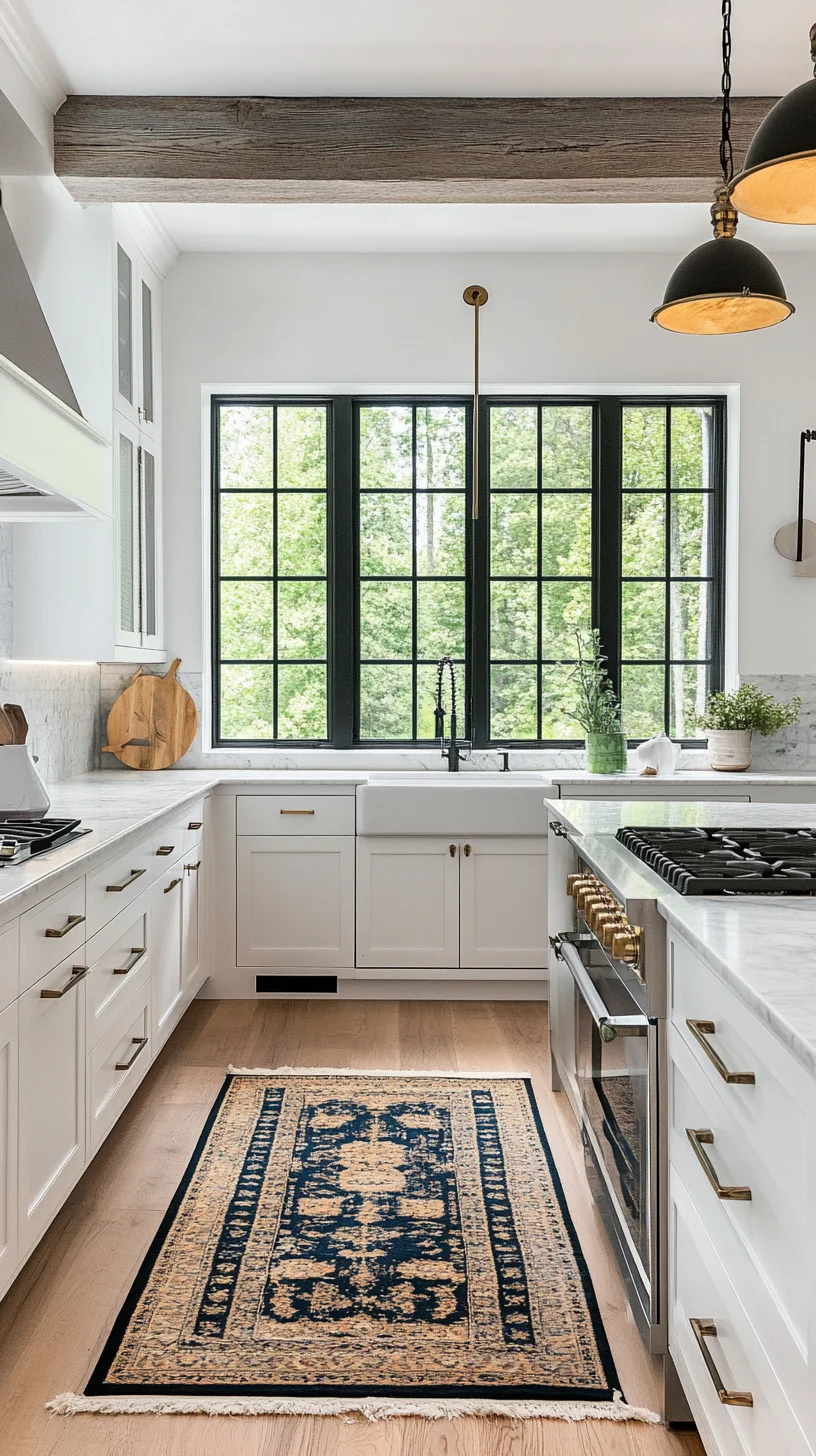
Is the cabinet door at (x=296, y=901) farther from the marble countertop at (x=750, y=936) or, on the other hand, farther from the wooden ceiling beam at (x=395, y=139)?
the wooden ceiling beam at (x=395, y=139)

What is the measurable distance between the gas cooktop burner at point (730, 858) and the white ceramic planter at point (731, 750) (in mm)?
1945

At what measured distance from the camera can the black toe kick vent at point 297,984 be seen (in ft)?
14.3

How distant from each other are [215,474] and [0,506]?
75.3 inches

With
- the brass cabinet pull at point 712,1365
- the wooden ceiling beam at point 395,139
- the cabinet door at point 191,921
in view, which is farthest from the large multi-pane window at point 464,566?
the brass cabinet pull at point 712,1365

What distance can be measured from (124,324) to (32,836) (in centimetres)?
236

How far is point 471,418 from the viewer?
486cm

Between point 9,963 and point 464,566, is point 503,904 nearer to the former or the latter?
point 464,566

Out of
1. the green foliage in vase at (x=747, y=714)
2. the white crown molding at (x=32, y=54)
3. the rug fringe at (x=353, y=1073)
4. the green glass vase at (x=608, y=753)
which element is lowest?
the rug fringe at (x=353, y=1073)

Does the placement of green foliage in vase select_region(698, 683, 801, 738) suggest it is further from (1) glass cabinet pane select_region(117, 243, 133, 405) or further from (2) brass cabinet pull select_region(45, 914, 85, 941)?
(2) brass cabinet pull select_region(45, 914, 85, 941)

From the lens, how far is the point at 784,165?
1688mm

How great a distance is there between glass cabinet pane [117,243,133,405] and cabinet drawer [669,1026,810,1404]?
329 cm

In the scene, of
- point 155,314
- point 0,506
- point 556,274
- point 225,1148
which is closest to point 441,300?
point 556,274

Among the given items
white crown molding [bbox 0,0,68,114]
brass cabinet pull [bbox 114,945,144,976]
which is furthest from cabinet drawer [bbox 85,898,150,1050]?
white crown molding [bbox 0,0,68,114]

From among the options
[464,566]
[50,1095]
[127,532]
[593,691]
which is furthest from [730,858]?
[464,566]
